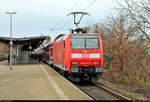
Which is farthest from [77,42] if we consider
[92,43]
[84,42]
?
[92,43]

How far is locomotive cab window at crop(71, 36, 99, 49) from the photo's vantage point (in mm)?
11734

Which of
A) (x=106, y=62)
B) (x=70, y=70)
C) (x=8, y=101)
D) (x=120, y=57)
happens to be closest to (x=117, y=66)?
(x=120, y=57)

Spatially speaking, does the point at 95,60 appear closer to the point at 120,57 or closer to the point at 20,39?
the point at 120,57

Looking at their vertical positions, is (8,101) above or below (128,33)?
below

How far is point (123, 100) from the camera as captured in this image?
7.95m

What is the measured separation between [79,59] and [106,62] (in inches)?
481

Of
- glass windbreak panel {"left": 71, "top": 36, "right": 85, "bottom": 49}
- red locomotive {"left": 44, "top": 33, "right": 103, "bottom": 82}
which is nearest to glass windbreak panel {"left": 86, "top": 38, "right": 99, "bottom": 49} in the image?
red locomotive {"left": 44, "top": 33, "right": 103, "bottom": 82}

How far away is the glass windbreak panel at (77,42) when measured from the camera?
11.7 metres

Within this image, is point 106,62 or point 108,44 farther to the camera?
point 106,62

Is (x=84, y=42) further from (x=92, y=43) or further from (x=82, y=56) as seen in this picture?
(x=82, y=56)

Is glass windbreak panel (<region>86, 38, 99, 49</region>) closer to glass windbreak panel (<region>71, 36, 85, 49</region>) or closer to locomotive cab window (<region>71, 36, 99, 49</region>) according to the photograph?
locomotive cab window (<region>71, 36, 99, 49</region>)

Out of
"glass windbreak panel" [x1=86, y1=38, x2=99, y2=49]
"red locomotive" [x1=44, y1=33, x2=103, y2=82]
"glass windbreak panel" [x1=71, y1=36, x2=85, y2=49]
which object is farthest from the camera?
"glass windbreak panel" [x1=86, y1=38, x2=99, y2=49]

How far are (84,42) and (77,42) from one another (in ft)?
1.42

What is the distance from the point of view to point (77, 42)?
38.8 ft
